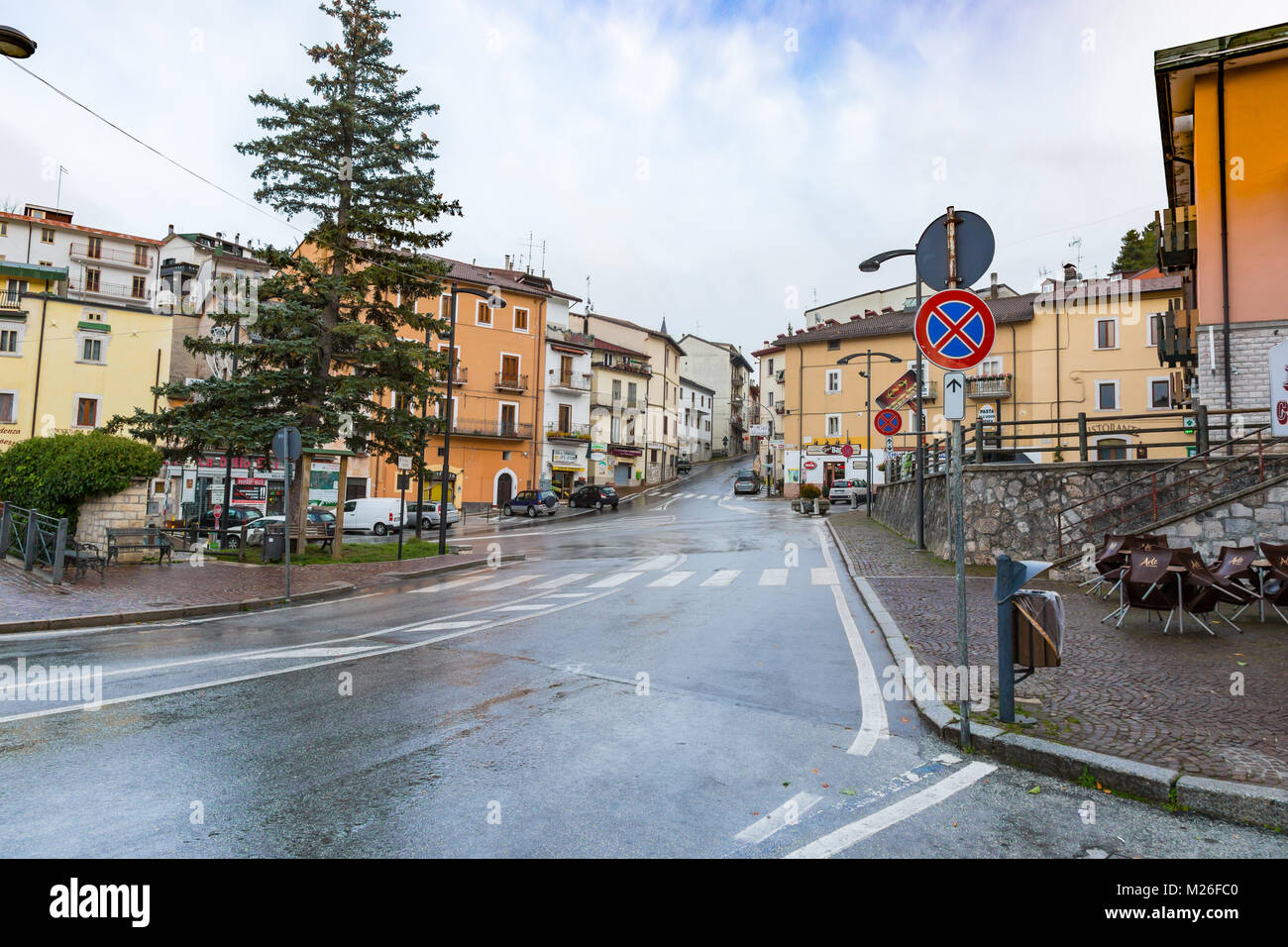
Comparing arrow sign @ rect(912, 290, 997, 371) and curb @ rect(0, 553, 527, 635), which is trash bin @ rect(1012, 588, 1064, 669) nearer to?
arrow sign @ rect(912, 290, 997, 371)

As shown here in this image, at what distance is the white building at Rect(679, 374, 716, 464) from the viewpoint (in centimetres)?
8631

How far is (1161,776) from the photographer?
13.5ft

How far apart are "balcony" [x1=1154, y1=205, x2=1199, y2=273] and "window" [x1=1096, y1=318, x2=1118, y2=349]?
3133 cm

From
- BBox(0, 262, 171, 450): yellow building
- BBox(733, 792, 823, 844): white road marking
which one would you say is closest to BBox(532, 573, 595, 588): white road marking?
BBox(733, 792, 823, 844): white road marking

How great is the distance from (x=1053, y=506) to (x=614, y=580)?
9053 millimetres

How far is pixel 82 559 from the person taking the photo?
13.8 metres

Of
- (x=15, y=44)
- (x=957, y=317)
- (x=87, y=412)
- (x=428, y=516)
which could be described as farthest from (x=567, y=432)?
(x=957, y=317)

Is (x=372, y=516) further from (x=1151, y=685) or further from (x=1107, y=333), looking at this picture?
(x=1107, y=333)

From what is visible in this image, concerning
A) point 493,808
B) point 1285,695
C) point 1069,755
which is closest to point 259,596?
point 493,808

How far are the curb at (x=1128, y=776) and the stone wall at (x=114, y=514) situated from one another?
1708 centimetres

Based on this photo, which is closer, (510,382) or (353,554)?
(353,554)
